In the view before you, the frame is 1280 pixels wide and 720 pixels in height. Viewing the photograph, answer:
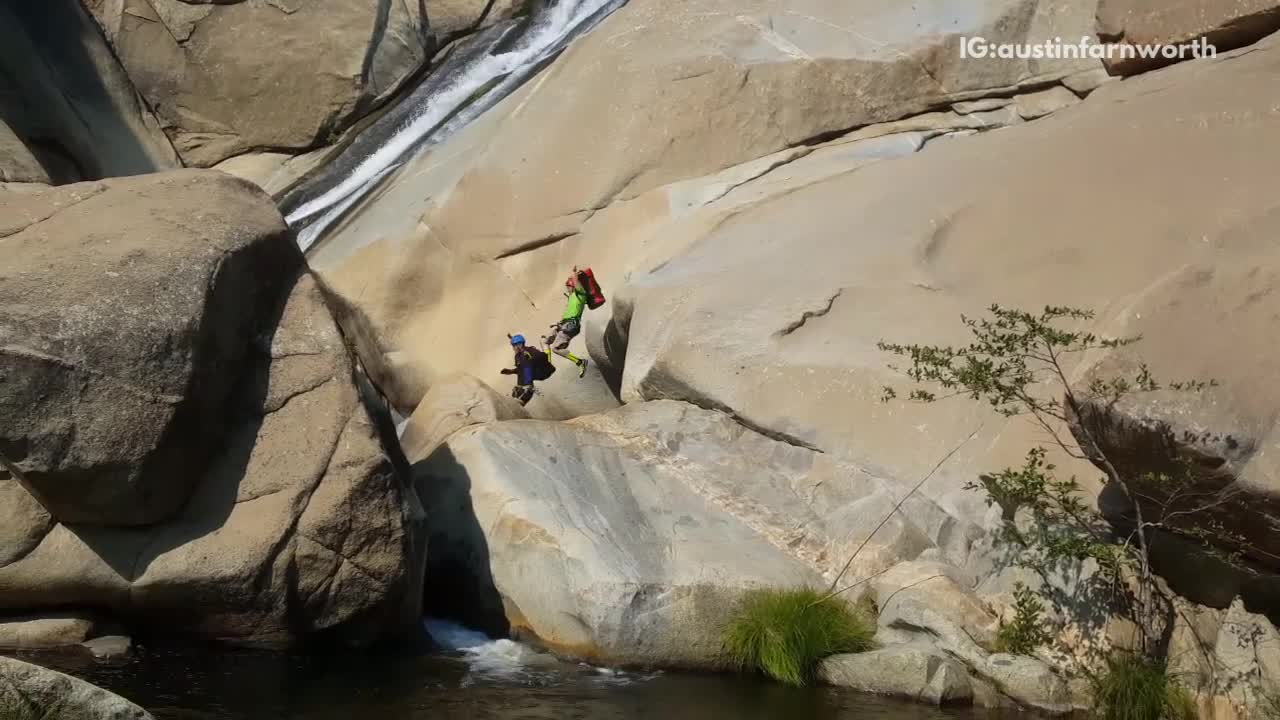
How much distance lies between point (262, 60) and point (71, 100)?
2904mm

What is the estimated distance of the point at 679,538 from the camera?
10.1m

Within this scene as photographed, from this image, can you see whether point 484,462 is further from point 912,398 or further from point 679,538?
point 912,398

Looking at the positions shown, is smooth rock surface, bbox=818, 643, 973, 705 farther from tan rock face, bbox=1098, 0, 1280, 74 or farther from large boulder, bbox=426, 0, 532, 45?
large boulder, bbox=426, 0, 532, 45

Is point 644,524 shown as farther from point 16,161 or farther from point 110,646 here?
point 16,161

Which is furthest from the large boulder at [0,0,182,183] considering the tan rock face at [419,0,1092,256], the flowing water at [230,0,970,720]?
the flowing water at [230,0,970,720]

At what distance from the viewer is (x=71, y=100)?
19.1 m

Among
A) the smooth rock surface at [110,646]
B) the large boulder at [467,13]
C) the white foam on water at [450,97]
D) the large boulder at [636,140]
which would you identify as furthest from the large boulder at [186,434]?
the large boulder at [467,13]

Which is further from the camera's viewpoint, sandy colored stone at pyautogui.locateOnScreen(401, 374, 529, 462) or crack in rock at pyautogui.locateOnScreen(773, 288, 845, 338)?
sandy colored stone at pyautogui.locateOnScreen(401, 374, 529, 462)

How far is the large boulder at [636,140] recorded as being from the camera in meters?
15.2

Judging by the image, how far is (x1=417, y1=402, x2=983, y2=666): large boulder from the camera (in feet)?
30.9

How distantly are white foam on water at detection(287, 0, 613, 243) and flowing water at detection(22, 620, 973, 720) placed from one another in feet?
31.6

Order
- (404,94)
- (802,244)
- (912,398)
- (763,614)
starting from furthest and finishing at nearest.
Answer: (404,94) → (802,244) → (912,398) → (763,614)

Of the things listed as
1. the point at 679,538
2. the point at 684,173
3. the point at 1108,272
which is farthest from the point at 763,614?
the point at 684,173

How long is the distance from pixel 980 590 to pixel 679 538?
217 centimetres
